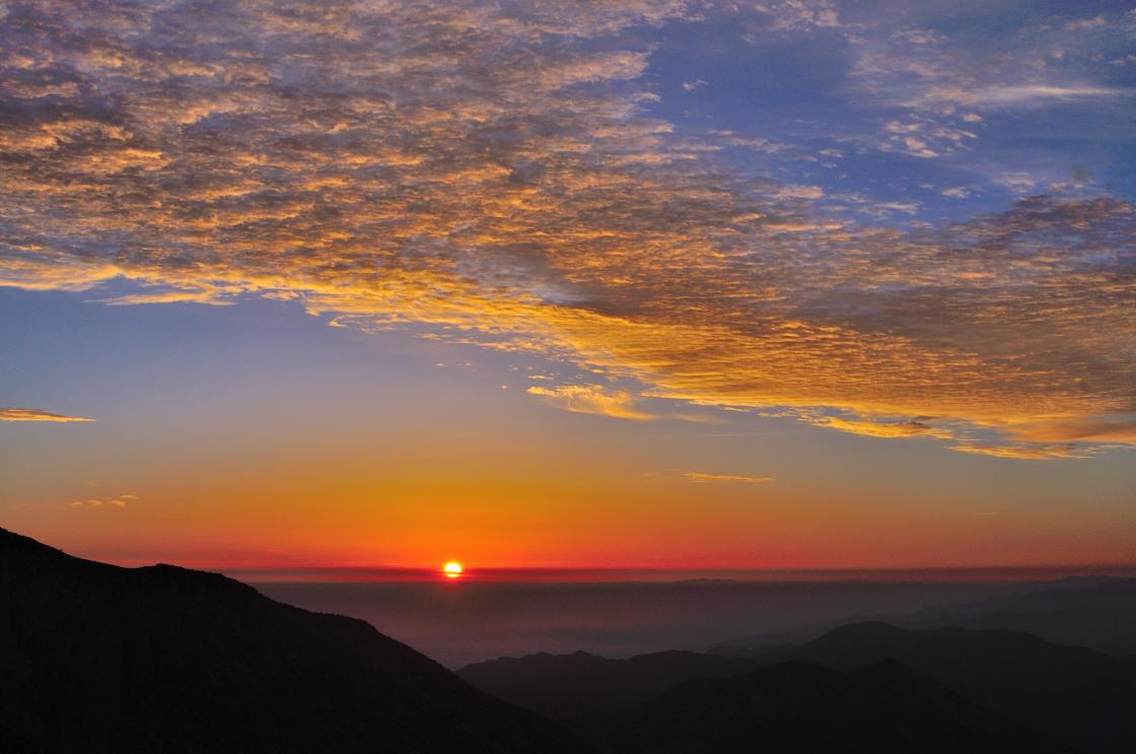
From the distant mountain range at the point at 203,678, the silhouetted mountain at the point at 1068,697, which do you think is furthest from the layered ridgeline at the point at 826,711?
the distant mountain range at the point at 203,678

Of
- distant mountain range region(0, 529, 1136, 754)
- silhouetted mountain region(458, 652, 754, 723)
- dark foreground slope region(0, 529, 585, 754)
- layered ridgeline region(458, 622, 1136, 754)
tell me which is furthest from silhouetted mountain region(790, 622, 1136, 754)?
dark foreground slope region(0, 529, 585, 754)

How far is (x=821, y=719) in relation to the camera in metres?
137

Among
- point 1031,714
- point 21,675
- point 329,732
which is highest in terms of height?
point 21,675

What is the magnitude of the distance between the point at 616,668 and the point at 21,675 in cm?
15079

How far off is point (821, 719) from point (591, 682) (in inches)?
2157

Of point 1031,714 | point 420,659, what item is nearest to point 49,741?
point 420,659

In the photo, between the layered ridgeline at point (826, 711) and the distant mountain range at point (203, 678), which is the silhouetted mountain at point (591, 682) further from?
the distant mountain range at point (203, 678)

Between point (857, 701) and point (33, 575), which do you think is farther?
point (857, 701)

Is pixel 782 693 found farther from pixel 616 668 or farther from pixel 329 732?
pixel 329 732

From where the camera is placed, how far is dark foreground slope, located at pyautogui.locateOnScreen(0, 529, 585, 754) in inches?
2173

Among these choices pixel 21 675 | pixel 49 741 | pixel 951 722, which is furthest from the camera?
pixel 951 722

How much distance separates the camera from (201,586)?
238 feet

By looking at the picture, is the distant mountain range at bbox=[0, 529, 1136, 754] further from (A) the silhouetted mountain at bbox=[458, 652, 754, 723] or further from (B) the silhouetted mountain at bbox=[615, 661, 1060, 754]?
(A) the silhouetted mountain at bbox=[458, 652, 754, 723]

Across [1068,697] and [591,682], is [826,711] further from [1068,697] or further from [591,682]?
[1068,697]
